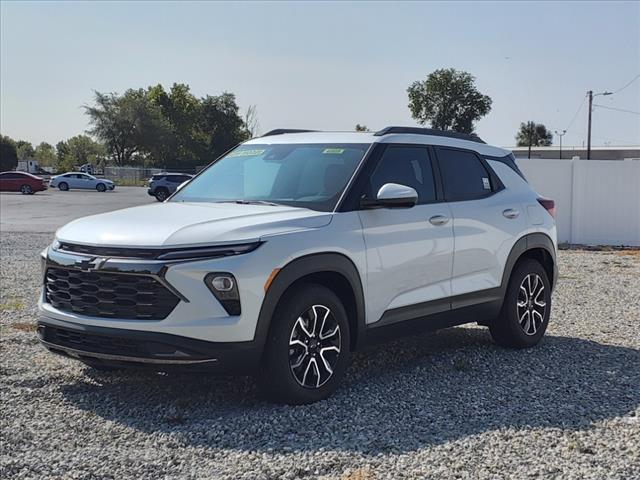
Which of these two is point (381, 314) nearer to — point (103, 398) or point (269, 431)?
point (269, 431)

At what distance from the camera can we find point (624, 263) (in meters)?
14.9

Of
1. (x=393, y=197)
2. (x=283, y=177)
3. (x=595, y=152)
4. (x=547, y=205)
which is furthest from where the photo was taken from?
(x=595, y=152)

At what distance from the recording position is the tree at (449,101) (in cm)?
8738

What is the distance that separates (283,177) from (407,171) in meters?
1.02

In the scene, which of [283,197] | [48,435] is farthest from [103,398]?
[283,197]

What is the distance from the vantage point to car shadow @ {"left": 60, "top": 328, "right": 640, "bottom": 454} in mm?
4730

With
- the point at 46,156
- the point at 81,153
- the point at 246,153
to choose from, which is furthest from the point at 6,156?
the point at 246,153

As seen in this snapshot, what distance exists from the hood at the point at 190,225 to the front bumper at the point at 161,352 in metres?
0.57

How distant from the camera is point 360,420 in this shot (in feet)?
16.4

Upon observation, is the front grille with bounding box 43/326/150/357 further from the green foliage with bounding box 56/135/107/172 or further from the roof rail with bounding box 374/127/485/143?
the green foliage with bounding box 56/135/107/172

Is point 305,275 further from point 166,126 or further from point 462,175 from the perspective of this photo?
point 166,126

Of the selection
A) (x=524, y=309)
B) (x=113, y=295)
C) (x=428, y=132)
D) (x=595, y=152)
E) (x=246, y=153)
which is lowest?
(x=524, y=309)

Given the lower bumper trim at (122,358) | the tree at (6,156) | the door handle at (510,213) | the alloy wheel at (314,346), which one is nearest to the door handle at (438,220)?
the door handle at (510,213)

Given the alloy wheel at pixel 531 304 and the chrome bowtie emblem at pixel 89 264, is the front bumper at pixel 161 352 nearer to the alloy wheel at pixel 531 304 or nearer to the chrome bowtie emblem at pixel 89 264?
the chrome bowtie emblem at pixel 89 264
